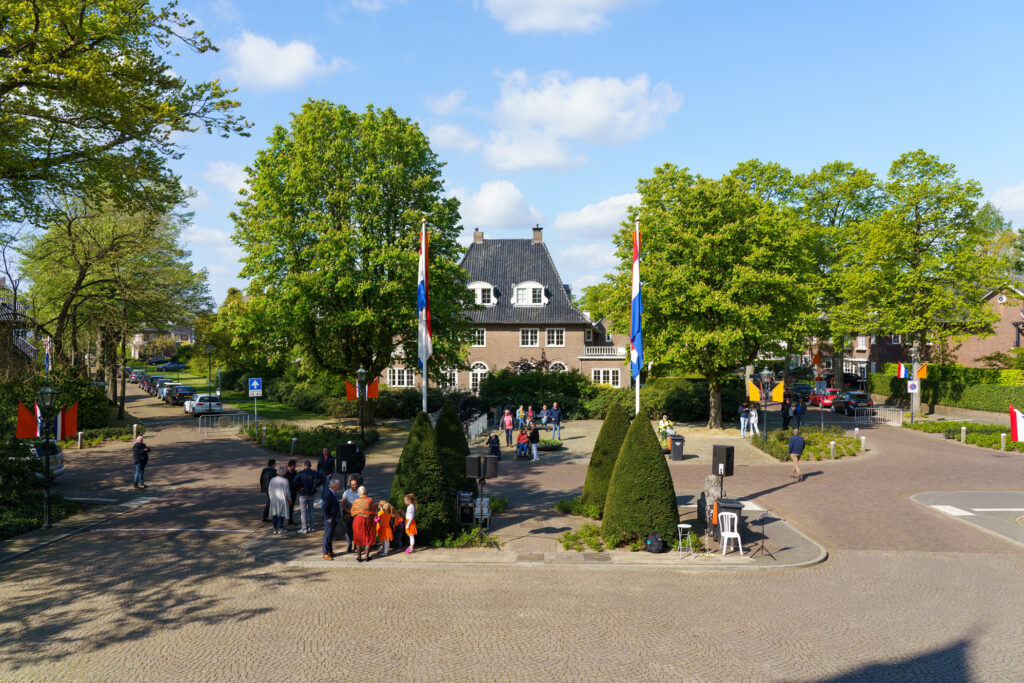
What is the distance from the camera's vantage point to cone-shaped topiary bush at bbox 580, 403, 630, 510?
55.2 feet

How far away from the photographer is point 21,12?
15883 millimetres

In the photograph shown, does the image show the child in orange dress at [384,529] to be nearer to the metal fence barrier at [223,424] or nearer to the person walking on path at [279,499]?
the person walking on path at [279,499]

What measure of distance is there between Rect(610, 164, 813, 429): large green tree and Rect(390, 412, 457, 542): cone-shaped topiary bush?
65.4 ft

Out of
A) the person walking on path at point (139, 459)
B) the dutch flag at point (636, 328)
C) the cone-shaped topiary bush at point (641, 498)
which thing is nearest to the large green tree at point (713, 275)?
the dutch flag at point (636, 328)

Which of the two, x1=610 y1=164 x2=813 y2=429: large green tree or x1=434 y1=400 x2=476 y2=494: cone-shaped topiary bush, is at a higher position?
x1=610 y1=164 x2=813 y2=429: large green tree

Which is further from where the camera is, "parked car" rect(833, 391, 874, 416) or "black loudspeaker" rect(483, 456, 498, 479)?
"parked car" rect(833, 391, 874, 416)

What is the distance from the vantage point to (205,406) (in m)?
41.2

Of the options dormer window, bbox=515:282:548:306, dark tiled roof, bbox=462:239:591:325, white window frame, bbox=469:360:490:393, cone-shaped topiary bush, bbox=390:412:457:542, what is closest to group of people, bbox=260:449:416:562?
cone-shaped topiary bush, bbox=390:412:457:542

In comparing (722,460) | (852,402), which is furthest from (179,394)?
(852,402)

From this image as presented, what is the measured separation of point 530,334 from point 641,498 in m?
36.6

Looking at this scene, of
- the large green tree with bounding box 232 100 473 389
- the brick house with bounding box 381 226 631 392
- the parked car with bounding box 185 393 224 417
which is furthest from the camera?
the brick house with bounding box 381 226 631 392

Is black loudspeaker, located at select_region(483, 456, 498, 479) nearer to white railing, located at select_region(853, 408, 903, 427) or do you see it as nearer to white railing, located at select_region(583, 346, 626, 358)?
white railing, located at select_region(853, 408, 903, 427)

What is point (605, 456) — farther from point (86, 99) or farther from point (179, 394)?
point (179, 394)

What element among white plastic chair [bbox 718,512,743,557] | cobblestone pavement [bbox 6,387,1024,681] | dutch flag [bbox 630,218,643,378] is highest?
dutch flag [bbox 630,218,643,378]
